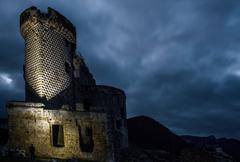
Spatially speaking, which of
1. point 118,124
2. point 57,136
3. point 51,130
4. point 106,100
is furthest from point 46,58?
point 118,124

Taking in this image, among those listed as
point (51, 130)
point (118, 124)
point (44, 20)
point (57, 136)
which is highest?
point (44, 20)

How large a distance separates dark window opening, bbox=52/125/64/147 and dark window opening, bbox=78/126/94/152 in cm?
174

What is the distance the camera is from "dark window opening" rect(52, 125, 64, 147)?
91.3 ft

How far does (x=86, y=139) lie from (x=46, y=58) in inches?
341

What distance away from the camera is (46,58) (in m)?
31.2

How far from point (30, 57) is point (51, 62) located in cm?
218

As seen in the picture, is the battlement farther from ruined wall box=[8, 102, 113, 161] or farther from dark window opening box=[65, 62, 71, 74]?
ruined wall box=[8, 102, 113, 161]

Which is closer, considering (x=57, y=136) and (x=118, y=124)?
(x=57, y=136)

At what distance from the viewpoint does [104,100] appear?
131 feet

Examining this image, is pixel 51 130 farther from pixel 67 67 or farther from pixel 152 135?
pixel 152 135

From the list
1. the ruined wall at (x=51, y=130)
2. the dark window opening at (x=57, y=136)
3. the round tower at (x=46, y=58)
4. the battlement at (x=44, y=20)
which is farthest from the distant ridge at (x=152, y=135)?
the dark window opening at (x=57, y=136)

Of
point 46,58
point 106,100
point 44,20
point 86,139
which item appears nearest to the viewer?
point 86,139

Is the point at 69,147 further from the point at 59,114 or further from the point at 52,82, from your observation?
the point at 52,82

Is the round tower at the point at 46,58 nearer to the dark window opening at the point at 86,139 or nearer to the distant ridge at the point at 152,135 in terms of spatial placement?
the dark window opening at the point at 86,139
